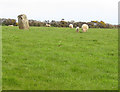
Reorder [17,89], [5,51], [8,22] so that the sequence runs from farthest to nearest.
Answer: [8,22] < [5,51] < [17,89]

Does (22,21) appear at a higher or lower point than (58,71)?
higher

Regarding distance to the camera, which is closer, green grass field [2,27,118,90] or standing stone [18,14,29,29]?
green grass field [2,27,118,90]

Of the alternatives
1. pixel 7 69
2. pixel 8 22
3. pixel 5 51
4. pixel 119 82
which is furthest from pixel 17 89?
pixel 8 22

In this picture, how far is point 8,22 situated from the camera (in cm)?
4784

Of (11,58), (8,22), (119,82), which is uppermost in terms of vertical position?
(8,22)

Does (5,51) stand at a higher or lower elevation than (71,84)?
higher

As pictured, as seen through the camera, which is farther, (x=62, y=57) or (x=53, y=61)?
(x=62, y=57)

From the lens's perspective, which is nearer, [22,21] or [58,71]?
[58,71]

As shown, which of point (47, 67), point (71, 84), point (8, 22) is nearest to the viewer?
point (71, 84)

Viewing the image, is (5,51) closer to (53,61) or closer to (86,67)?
(53,61)

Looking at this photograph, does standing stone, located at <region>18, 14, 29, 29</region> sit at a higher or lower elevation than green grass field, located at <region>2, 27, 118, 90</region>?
higher

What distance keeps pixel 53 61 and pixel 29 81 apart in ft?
10.7

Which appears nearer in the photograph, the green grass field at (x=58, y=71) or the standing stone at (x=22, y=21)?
the green grass field at (x=58, y=71)

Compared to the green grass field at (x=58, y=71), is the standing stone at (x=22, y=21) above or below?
above
